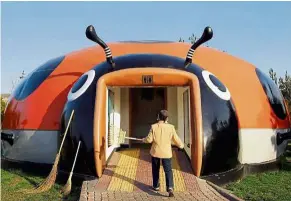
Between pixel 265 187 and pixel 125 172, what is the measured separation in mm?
2795

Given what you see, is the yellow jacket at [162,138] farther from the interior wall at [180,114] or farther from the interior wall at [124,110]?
the interior wall at [124,110]

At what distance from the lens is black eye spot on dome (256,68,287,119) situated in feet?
31.7

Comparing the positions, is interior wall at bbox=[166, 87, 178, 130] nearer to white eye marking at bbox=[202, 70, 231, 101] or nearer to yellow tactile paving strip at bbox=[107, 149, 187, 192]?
yellow tactile paving strip at bbox=[107, 149, 187, 192]

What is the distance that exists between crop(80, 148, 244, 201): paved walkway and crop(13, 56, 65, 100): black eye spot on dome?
3.27m

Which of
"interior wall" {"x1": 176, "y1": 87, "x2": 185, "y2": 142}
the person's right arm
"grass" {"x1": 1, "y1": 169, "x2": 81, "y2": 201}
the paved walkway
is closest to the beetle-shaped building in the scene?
"interior wall" {"x1": 176, "y1": 87, "x2": 185, "y2": 142}

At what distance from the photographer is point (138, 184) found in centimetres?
616

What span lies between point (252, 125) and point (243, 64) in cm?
226

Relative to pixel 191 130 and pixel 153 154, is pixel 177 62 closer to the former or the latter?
pixel 191 130

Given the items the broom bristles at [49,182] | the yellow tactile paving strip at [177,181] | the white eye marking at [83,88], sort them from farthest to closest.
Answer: the white eye marking at [83,88]
the broom bristles at [49,182]
the yellow tactile paving strip at [177,181]

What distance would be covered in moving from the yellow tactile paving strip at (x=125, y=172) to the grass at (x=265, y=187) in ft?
6.14

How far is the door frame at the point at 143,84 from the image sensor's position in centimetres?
661

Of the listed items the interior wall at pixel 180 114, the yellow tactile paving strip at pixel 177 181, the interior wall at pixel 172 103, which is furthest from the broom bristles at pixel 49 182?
the interior wall at pixel 172 103

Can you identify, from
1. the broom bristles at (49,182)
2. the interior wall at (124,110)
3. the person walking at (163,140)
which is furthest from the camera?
the interior wall at (124,110)

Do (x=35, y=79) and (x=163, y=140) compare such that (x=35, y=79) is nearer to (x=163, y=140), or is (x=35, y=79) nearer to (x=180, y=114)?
(x=180, y=114)
